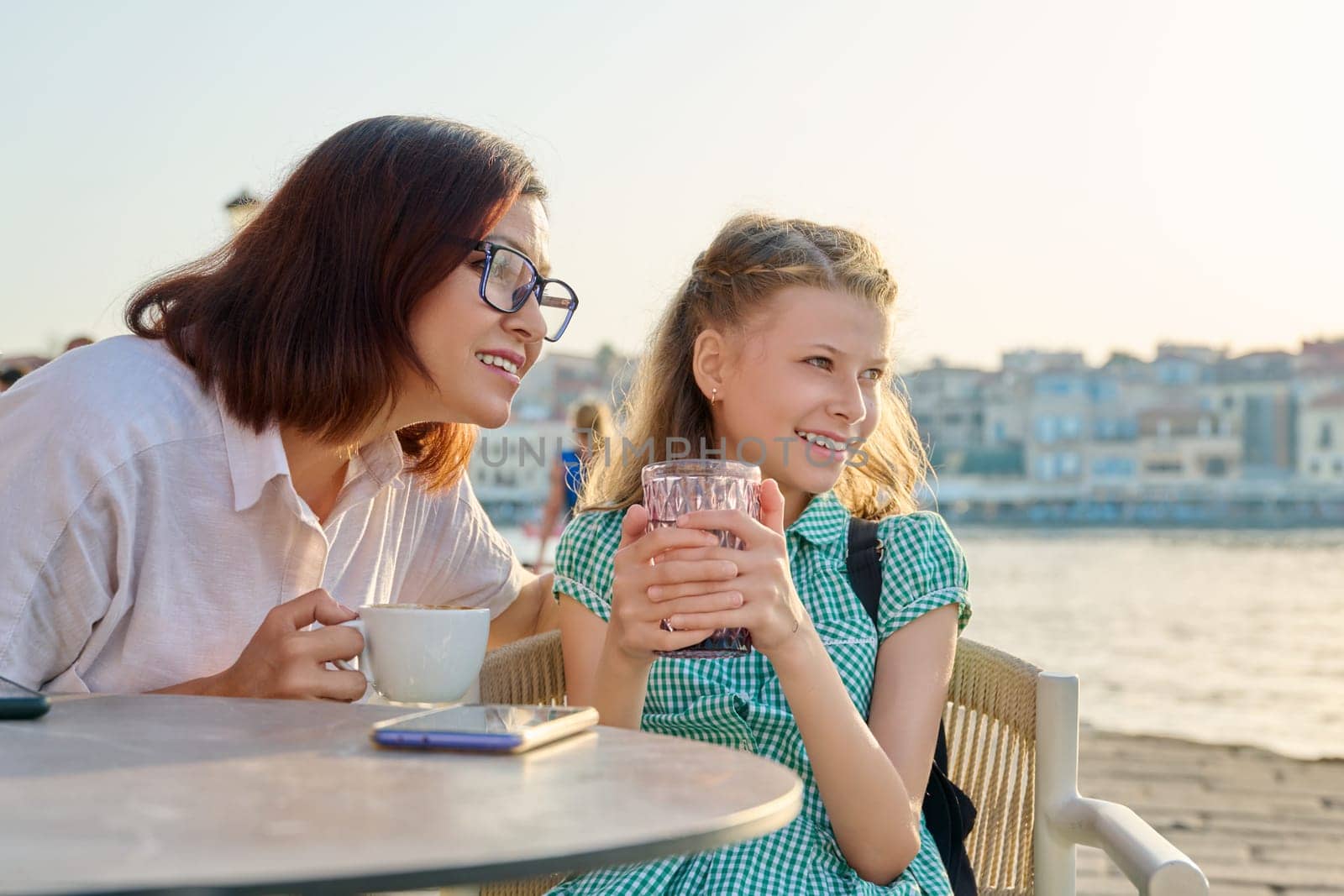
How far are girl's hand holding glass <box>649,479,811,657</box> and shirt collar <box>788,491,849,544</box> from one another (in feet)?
1.65

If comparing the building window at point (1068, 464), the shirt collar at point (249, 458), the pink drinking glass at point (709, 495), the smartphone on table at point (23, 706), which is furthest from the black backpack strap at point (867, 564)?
the building window at point (1068, 464)

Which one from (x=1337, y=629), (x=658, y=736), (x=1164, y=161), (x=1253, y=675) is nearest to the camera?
(x=658, y=736)

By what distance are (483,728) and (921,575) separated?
0.80 metres

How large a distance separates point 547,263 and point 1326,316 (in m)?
50.0

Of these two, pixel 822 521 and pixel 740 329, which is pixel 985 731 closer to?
pixel 822 521

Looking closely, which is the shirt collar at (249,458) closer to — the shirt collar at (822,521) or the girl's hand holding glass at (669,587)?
the girl's hand holding glass at (669,587)

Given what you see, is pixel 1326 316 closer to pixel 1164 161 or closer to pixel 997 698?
pixel 1164 161

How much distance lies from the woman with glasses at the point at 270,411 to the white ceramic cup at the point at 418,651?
77 millimetres

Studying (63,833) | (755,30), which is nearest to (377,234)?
(63,833)

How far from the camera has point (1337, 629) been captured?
48.3ft

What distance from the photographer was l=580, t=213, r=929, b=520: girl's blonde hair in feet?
5.55

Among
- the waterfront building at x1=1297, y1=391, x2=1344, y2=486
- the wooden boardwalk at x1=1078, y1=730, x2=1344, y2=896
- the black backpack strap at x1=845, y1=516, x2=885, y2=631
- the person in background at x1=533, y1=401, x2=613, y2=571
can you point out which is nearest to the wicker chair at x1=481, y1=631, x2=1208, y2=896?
the black backpack strap at x1=845, y1=516, x2=885, y2=631

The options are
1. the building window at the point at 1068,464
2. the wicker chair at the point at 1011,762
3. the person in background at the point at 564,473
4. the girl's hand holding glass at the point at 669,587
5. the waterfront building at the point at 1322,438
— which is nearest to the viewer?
the girl's hand holding glass at the point at 669,587

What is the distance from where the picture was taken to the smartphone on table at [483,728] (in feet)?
2.68
